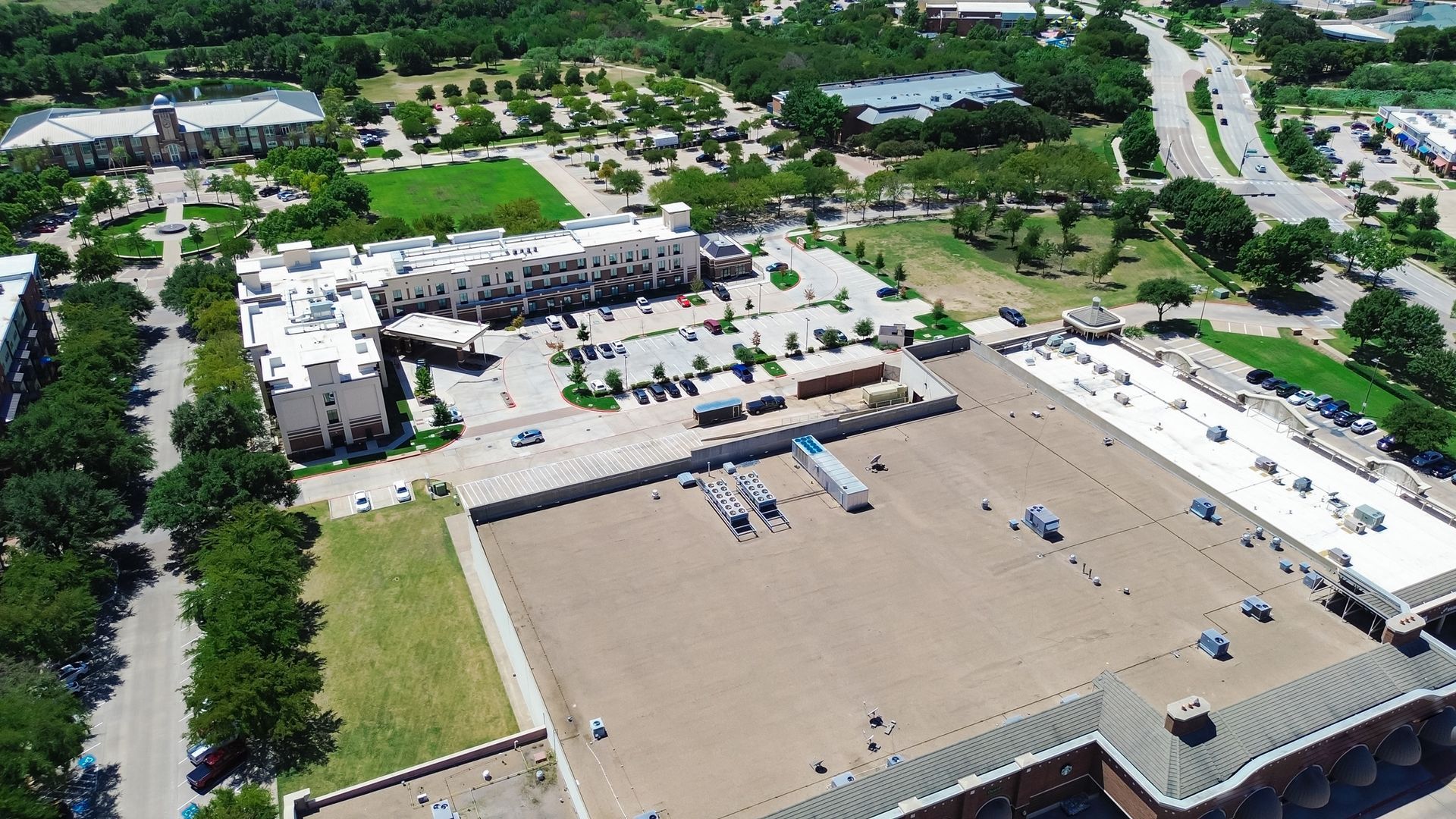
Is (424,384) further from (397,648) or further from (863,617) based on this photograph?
(863,617)

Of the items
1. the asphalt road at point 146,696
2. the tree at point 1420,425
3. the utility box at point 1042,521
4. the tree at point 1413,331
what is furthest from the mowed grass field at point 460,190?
the tree at point 1420,425

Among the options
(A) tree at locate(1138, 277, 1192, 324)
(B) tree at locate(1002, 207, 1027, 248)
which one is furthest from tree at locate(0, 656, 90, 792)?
(B) tree at locate(1002, 207, 1027, 248)

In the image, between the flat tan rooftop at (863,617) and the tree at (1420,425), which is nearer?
the flat tan rooftop at (863,617)

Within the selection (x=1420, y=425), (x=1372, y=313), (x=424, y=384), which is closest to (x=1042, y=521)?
(x=1420, y=425)

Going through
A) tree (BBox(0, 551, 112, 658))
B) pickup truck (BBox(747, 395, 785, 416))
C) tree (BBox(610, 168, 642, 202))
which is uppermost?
tree (BBox(610, 168, 642, 202))

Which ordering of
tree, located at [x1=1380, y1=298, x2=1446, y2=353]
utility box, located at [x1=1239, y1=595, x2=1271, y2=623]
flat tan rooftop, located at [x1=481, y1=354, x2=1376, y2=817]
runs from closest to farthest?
1. flat tan rooftop, located at [x1=481, y1=354, x2=1376, y2=817]
2. utility box, located at [x1=1239, y1=595, x2=1271, y2=623]
3. tree, located at [x1=1380, y1=298, x2=1446, y2=353]

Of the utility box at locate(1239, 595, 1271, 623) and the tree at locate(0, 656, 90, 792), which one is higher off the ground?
the utility box at locate(1239, 595, 1271, 623)

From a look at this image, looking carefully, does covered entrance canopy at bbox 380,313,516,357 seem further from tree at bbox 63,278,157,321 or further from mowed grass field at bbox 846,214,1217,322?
mowed grass field at bbox 846,214,1217,322

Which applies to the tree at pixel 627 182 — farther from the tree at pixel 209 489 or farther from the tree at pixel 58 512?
the tree at pixel 58 512
